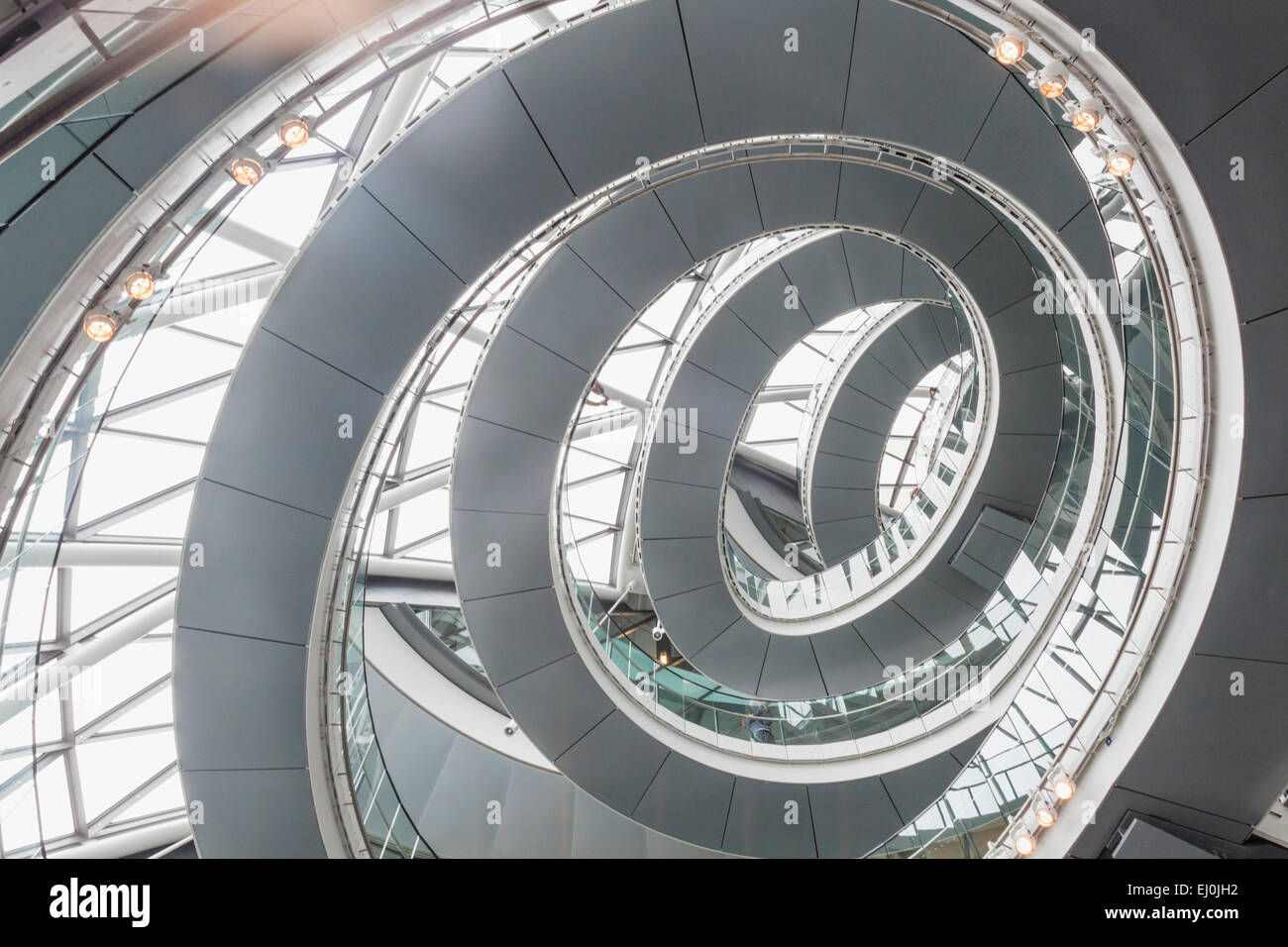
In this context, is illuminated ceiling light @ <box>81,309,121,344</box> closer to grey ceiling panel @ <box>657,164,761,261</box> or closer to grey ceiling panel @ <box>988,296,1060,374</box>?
grey ceiling panel @ <box>657,164,761,261</box>

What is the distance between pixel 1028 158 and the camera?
33.9ft

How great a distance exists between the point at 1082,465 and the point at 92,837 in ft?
77.3

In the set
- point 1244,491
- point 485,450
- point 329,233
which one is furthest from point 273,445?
point 1244,491

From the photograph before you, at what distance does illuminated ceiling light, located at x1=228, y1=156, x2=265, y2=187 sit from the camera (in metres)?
6.29

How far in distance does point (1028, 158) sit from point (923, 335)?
1462 centimetres

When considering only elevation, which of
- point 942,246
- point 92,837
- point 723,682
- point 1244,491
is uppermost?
point 942,246

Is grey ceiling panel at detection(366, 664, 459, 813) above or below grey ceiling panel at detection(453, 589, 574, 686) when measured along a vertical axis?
below

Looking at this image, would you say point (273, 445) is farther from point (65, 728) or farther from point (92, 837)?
point (92, 837)

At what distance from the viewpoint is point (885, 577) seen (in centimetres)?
2025

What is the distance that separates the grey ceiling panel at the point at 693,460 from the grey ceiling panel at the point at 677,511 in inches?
9.2

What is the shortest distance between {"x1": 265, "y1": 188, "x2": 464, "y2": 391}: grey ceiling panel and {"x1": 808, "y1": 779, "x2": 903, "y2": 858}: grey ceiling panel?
47.7ft

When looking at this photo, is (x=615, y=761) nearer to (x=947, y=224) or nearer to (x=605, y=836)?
(x=605, y=836)

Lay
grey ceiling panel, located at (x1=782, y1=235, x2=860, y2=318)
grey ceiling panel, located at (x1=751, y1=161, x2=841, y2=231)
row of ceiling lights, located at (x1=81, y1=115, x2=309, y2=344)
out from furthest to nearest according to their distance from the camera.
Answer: grey ceiling panel, located at (x1=782, y1=235, x2=860, y2=318)
grey ceiling panel, located at (x1=751, y1=161, x2=841, y2=231)
row of ceiling lights, located at (x1=81, y1=115, x2=309, y2=344)

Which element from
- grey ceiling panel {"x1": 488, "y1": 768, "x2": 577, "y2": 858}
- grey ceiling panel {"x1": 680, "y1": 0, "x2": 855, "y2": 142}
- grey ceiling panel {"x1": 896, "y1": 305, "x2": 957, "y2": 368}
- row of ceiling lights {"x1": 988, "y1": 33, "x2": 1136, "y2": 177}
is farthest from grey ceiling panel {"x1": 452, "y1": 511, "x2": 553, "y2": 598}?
grey ceiling panel {"x1": 896, "y1": 305, "x2": 957, "y2": 368}
